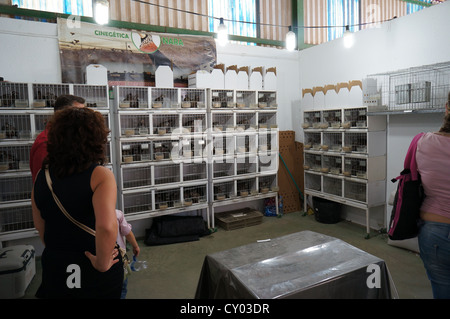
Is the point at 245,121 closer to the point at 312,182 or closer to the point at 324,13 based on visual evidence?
the point at 312,182

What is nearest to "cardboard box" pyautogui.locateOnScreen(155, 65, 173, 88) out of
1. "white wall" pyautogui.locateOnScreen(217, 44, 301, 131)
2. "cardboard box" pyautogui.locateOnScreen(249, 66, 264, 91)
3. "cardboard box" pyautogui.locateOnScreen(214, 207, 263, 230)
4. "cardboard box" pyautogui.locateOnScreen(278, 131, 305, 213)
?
"white wall" pyautogui.locateOnScreen(217, 44, 301, 131)

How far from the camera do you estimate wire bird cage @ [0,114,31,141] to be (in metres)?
4.16

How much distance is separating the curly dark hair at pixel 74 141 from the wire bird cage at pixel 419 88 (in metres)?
3.88

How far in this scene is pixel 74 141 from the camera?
5.04 feet

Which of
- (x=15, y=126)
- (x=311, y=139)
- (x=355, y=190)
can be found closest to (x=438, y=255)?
(x=355, y=190)

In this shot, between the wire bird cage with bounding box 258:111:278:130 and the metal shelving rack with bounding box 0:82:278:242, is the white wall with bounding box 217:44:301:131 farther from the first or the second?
the metal shelving rack with bounding box 0:82:278:242

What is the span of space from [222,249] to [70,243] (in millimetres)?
3317

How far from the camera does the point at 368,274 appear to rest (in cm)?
220

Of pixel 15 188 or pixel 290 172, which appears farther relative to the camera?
pixel 290 172

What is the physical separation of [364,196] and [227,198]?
220 centimetres

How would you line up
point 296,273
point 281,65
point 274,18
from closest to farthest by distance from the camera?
point 296,273 < point 281,65 < point 274,18

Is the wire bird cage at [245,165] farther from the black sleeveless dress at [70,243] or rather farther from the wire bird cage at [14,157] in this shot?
the black sleeveless dress at [70,243]

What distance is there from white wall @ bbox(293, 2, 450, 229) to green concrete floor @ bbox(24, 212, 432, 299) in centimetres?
81

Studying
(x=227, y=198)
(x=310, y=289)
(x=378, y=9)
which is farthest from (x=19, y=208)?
(x=378, y=9)
